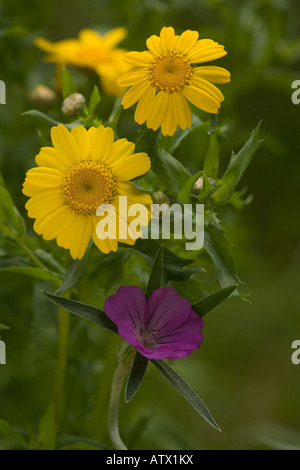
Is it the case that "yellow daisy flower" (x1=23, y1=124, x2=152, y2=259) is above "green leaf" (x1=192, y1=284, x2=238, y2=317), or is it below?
above

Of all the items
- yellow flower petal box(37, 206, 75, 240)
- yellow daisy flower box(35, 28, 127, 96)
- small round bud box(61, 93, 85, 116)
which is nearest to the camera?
yellow flower petal box(37, 206, 75, 240)

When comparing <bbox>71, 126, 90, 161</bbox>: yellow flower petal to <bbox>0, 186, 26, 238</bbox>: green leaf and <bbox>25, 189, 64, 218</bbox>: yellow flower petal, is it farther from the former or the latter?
<bbox>0, 186, 26, 238</bbox>: green leaf

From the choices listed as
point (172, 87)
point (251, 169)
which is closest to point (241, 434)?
point (251, 169)

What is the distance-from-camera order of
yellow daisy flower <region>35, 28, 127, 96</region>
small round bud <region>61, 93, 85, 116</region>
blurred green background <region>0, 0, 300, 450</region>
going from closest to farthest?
small round bud <region>61, 93, 85, 116</region> < blurred green background <region>0, 0, 300, 450</region> < yellow daisy flower <region>35, 28, 127, 96</region>

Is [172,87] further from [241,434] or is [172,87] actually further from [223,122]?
[241,434]

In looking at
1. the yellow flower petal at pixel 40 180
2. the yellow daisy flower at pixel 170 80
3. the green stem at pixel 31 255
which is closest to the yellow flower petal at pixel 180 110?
the yellow daisy flower at pixel 170 80

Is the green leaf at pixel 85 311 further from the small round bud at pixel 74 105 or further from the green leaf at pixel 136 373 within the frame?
the small round bud at pixel 74 105

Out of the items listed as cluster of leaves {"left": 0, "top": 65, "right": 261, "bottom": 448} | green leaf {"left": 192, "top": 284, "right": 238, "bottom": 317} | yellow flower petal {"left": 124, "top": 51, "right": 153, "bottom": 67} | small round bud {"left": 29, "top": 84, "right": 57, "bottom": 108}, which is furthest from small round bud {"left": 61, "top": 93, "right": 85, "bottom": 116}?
small round bud {"left": 29, "top": 84, "right": 57, "bottom": 108}
